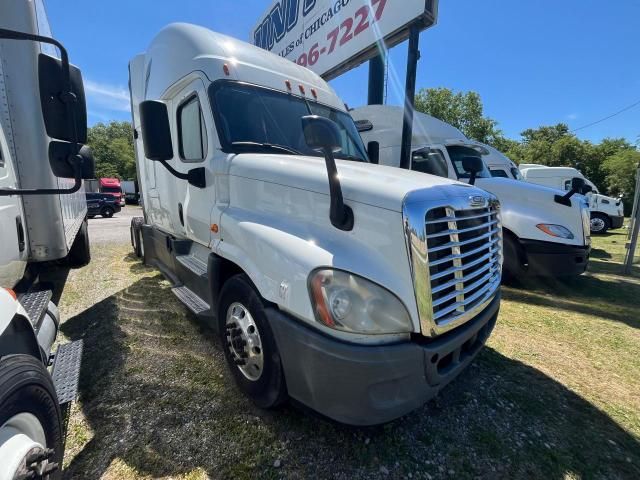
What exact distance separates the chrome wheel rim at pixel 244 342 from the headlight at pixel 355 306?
28.4 inches

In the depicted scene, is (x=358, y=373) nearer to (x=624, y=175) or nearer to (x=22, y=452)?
(x=22, y=452)

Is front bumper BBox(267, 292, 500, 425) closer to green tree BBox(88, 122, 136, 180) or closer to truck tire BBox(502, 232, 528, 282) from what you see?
truck tire BBox(502, 232, 528, 282)

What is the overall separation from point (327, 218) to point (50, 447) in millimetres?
1911

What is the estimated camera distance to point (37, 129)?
3268 mm

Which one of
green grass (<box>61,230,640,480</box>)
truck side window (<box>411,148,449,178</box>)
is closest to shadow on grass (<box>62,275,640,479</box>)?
green grass (<box>61,230,640,480</box>)

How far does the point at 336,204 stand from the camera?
2.07 m

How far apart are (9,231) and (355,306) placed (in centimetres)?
270

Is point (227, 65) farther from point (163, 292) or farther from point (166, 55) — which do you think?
point (163, 292)

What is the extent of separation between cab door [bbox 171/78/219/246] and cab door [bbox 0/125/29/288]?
1.38m

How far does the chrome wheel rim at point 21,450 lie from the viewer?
1.36 m

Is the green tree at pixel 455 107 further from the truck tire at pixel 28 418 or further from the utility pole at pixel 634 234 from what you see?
the truck tire at pixel 28 418

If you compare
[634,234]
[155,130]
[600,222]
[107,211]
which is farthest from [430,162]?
[107,211]

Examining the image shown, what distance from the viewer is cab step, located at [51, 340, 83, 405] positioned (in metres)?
2.06

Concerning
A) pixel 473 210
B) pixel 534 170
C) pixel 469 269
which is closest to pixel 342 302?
pixel 469 269
